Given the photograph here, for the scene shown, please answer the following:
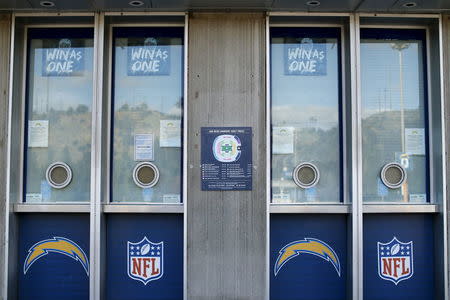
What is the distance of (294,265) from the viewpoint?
575 cm

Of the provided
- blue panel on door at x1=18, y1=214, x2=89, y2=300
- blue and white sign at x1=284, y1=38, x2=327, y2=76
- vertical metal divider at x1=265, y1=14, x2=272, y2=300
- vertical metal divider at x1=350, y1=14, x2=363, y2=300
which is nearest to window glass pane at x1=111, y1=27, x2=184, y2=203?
blue panel on door at x1=18, y1=214, x2=89, y2=300

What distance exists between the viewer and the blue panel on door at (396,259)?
5.74 metres

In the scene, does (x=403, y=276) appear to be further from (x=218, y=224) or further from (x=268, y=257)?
(x=218, y=224)

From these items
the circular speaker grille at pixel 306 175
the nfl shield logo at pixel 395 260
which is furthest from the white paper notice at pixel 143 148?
the nfl shield logo at pixel 395 260

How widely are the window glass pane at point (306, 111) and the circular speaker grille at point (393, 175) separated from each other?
1.91 ft

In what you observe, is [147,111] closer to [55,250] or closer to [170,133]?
[170,133]

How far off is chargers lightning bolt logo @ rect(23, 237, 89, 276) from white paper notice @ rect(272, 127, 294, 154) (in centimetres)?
274

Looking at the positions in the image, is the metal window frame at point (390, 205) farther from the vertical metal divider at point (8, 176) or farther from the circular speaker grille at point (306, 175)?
the vertical metal divider at point (8, 176)

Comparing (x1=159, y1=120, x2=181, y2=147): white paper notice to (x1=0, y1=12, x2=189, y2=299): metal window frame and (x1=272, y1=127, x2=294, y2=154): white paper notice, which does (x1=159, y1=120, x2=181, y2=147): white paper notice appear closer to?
(x1=0, y1=12, x2=189, y2=299): metal window frame

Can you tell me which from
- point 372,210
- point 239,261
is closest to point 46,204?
point 239,261

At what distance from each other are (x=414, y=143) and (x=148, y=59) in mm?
3574

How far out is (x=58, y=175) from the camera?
586 cm

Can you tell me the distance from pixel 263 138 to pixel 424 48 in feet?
8.08

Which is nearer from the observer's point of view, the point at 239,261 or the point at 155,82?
the point at 239,261
